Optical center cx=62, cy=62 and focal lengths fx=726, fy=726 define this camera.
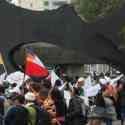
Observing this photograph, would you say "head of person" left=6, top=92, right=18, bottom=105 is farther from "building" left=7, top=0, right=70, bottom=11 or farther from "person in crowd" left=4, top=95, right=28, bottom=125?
"building" left=7, top=0, right=70, bottom=11

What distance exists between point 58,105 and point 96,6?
25.2 feet

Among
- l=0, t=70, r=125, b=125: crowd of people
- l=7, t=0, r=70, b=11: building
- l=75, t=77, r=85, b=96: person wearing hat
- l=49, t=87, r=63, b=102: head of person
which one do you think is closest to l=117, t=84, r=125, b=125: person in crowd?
l=0, t=70, r=125, b=125: crowd of people

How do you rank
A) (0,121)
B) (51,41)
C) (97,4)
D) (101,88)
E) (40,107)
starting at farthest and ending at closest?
(51,41) → (97,4) → (101,88) → (0,121) → (40,107)

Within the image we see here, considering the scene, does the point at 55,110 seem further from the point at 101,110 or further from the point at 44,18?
the point at 44,18

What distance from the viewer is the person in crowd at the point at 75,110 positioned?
53.6ft

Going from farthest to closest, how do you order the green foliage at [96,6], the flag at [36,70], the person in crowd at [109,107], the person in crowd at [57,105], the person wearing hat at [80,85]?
1. the green foliage at [96,6]
2. the person wearing hat at [80,85]
3. the person in crowd at [109,107]
4. the flag at [36,70]
5. the person in crowd at [57,105]

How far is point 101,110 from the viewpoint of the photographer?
1647 centimetres

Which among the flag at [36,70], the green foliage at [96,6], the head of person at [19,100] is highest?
the green foliage at [96,6]

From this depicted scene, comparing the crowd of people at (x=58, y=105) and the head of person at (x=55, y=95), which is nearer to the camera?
the crowd of people at (x=58, y=105)

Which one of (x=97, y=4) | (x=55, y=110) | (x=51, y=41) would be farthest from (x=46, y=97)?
(x=51, y=41)

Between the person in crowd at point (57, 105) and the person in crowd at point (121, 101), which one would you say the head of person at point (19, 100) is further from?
the person in crowd at point (121, 101)

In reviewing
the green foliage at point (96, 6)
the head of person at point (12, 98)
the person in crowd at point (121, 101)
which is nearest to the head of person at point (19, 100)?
the head of person at point (12, 98)

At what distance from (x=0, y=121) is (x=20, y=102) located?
160 centimetres

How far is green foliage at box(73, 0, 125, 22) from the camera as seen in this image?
21.4 meters
